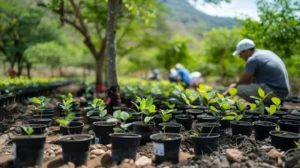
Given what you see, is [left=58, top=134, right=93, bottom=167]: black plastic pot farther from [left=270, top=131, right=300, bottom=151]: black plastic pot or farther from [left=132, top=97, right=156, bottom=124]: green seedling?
[left=270, top=131, right=300, bottom=151]: black plastic pot

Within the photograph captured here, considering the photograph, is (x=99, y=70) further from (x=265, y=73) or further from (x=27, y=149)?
(x=27, y=149)

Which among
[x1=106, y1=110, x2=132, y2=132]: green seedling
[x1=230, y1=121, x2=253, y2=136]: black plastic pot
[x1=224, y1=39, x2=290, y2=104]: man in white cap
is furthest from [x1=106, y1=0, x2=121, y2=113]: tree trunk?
[x1=230, y1=121, x2=253, y2=136]: black plastic pot

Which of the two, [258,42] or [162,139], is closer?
[162,139]

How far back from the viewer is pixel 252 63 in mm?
4809

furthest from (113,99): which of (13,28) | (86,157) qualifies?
(13,28)

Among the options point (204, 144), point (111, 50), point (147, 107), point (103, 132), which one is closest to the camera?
point (204, 144)

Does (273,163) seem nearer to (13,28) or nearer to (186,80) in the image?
(186,80)

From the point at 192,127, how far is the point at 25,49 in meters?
13.9

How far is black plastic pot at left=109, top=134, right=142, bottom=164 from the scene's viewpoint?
251 cm

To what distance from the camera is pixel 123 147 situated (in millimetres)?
2523

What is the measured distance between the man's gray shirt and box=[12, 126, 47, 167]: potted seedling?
3.69m

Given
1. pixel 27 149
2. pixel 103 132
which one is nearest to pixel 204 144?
pixel 103 132

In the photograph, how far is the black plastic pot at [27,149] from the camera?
235 cm

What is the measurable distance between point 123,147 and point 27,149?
0.80 m
